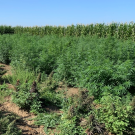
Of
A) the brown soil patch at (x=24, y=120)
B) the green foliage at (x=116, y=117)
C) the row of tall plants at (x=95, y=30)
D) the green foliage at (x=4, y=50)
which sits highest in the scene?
the row of tall plants at (x=95, y=30)

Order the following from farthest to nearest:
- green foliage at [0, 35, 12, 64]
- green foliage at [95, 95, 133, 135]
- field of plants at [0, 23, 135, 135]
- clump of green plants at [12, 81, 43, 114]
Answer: green foliage at [0, 35, 12, 64] → clump of green plants at [12, 81, 43, 114] → field of plants at [0, 23, 135, 135] → green foliage at [95, 95, 133, 135]

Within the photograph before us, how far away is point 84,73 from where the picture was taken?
18.6 feet

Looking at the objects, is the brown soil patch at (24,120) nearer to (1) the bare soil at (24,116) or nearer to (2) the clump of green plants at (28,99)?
(1) the bare soil at (24,116)

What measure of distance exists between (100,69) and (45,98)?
1903mm

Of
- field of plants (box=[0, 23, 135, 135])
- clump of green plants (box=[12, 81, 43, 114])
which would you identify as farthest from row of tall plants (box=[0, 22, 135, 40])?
clump of green plants (box=[12, 81, 43, 114])

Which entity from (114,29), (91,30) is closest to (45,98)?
(114,29)

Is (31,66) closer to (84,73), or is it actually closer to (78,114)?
(84,73)

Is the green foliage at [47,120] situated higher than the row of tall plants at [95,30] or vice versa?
the row of tall plants at [95,30]

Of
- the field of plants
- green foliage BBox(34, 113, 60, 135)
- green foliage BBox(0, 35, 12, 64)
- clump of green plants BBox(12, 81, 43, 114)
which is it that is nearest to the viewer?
the field of plants

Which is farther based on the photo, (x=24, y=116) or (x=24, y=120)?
(x=24, y=116)

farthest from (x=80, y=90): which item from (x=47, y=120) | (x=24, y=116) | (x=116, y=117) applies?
(x=24, y=116)

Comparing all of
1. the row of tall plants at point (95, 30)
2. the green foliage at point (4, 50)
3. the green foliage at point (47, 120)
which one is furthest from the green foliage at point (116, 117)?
the row of tall plants at point (95, 30)

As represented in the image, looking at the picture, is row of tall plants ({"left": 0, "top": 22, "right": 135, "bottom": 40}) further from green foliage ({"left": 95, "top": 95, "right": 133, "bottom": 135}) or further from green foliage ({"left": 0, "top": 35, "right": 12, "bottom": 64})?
green foliage ({"left": 95, "top": 95, "right": 133, "bottom": 135})

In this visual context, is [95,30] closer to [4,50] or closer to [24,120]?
[4,50]
